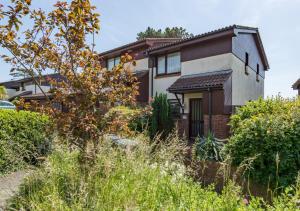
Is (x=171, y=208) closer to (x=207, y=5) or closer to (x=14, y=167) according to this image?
(x=14, y=167)

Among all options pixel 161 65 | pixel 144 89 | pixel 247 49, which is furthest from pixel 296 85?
pixel 144 89

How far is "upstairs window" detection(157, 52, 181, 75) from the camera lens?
1733cm

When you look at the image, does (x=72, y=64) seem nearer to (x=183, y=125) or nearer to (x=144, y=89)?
(x=183, y=125)

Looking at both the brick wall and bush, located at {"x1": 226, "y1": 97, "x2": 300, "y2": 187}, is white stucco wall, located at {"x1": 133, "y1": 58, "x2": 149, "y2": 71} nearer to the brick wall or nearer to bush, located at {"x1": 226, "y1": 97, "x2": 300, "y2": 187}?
the brick wall

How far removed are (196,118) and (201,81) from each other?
7.63 feet

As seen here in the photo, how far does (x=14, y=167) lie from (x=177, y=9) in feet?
27.0

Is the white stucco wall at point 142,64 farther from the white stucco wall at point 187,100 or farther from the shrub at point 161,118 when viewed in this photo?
the shrub at point 161,118

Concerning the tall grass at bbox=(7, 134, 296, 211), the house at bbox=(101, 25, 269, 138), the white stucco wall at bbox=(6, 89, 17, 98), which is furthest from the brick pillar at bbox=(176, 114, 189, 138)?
the white stucco wall at bbox=(6, 89, 17, 98)

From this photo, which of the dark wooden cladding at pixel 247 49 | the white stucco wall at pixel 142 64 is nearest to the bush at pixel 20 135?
the dark wooden cladding at pixel 247 49

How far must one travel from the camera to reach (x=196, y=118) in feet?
51.0

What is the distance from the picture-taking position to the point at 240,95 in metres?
16.0

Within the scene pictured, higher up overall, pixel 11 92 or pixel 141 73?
pixel 141 73

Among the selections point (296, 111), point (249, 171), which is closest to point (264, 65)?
point (296, 111)

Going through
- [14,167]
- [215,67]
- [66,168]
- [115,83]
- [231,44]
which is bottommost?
[14,167]
